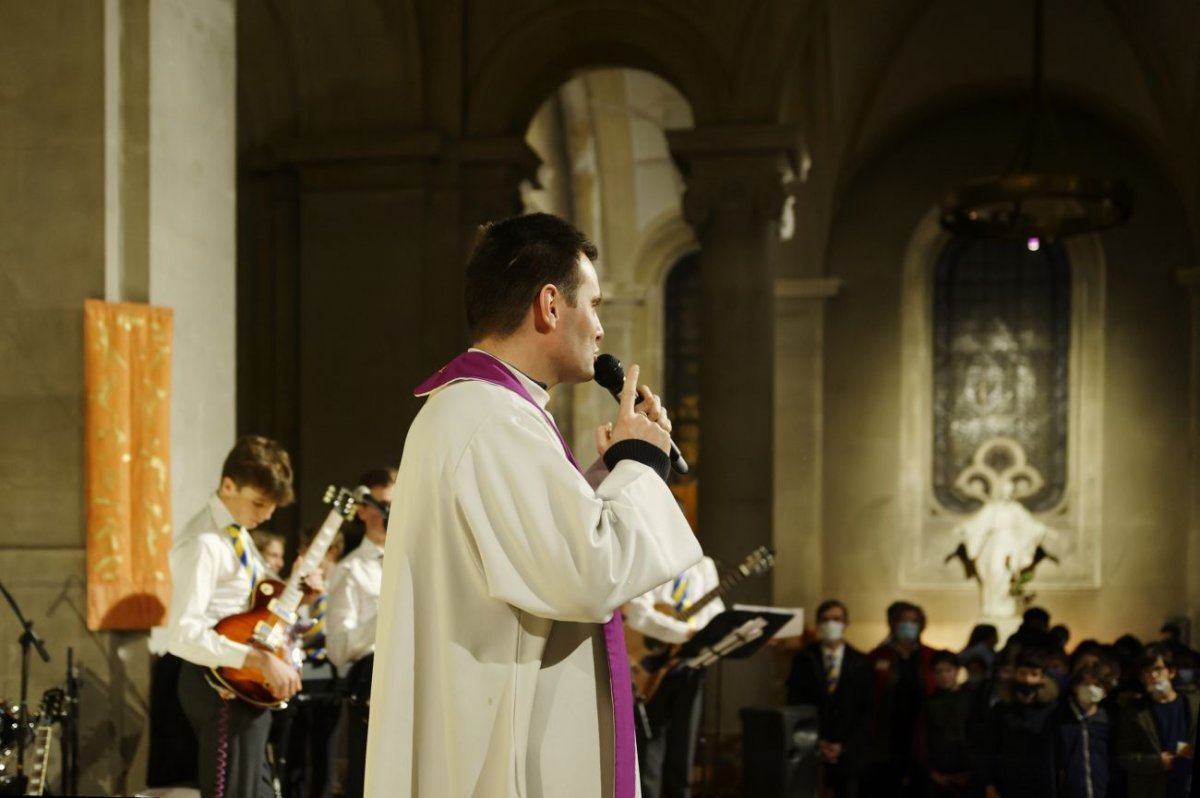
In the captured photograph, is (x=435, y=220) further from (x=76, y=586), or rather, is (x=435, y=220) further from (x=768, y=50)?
(x=76, y=586)

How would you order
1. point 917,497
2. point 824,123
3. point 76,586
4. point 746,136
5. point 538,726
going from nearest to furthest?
point 538,726, point 76,586, point 746,136, point 824,123, point 917,497

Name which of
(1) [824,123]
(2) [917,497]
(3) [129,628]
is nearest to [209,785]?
(3) [129,628]

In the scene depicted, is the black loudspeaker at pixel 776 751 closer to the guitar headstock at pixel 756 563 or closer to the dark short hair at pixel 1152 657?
the guitar headstock at pixel 756 563

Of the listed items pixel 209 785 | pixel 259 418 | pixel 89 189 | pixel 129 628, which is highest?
Answer: pixel 89 189

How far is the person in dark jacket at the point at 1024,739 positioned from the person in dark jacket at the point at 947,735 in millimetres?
288

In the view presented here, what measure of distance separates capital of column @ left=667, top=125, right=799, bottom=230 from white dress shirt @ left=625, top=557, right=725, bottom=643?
9.77 feet

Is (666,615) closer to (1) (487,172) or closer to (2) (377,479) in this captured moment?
(2) (377,479)

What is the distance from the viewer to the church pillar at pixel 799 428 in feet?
57.6

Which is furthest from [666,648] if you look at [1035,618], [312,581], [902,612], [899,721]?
[1035,618]

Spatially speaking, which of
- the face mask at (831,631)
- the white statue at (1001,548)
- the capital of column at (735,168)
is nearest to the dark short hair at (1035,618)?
the face mask at (831,631)

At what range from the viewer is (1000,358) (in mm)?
18031

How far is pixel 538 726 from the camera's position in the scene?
2598mm

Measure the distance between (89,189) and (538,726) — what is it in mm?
4522

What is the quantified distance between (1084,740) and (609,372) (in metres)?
4.92
